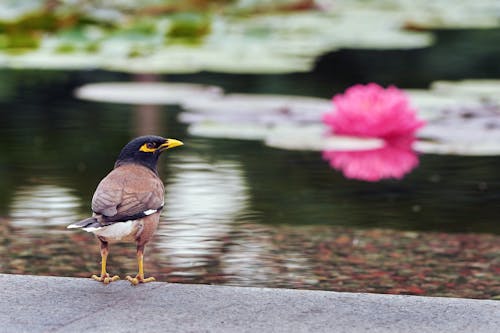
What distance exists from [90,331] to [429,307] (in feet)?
3.42

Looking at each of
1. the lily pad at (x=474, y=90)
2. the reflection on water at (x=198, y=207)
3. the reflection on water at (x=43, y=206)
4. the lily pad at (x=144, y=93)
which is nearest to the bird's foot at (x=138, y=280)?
the reflection on water at (x=198, y=207)

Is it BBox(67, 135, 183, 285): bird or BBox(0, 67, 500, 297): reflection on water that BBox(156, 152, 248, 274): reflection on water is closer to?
BBox(0, 67, 500, 297): reflection on water

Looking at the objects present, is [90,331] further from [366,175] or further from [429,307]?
[366,175]

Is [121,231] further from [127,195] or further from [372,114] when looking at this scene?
[372,114]

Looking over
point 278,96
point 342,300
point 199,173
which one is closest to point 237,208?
point 199,173

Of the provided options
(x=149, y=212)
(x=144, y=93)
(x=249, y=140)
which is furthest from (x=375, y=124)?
(x=149, y=212)

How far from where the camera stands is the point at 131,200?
4.16 meters

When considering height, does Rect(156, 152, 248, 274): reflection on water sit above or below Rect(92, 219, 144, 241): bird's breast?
below

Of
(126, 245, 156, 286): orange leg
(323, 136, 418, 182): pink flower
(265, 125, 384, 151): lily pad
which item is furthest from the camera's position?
(265, 125, 384, 151): lily pad

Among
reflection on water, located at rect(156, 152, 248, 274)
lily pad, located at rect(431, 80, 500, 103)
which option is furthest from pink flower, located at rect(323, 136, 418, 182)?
lily pad, located at rect(431, 80, 500, 103)

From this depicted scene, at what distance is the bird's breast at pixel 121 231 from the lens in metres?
Answer: 4.12

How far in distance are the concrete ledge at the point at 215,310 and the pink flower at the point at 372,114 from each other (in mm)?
3649

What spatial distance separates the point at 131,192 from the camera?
419cm

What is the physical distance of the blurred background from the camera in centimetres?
526
